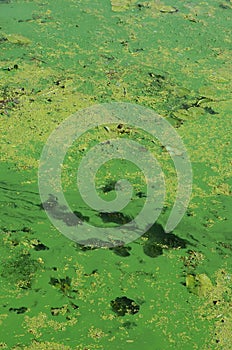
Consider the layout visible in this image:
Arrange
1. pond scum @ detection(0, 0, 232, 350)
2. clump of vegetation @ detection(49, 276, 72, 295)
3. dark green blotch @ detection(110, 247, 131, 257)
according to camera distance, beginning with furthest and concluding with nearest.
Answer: dark green blotch @ detection(110, 247, 131, 257), clump of vegetation @ detection(49, 276, 72, 295), pond scum @ detection(0, 0, 232, 350)

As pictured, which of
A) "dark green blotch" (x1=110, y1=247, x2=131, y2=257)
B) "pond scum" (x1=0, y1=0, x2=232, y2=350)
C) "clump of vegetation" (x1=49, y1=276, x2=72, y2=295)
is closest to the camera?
Answer: "pond scum" (x1=0, y1=0, x2=232, y2=350)

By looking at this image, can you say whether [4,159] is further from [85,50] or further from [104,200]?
[85,50]

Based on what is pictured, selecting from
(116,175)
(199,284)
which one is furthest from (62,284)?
(116,175)

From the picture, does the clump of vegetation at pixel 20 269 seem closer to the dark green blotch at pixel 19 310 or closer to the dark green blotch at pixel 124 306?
the dark green blotch at pixel 19 310

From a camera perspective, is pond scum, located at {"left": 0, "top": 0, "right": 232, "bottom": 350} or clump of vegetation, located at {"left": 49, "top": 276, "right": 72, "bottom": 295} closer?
pond scum, located at {"left": 0, "top": 0, "right": 232, "bottom": 350}

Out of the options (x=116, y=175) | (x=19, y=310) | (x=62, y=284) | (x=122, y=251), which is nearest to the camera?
(x=19, y=310)

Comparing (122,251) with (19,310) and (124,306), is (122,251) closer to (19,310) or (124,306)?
(124,306)

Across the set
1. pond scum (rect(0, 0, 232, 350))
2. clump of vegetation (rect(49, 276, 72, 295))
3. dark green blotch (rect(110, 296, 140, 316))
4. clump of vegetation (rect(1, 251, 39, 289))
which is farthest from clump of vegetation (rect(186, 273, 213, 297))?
clump of vegetation (rect(1, 251, 39, 289))

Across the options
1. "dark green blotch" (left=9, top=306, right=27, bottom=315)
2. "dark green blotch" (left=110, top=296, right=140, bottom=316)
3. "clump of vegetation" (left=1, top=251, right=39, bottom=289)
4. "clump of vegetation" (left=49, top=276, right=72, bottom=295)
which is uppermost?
"clump of vegetation" (left=1, top=251, right=39, bottom=289)

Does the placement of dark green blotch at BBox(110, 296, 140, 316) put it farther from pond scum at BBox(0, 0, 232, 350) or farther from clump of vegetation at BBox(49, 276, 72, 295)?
clump of vegetation at BBox(49, 276, 72, 295)

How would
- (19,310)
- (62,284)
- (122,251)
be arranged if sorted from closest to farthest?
(19,310) < (62,284) < (122,251)
